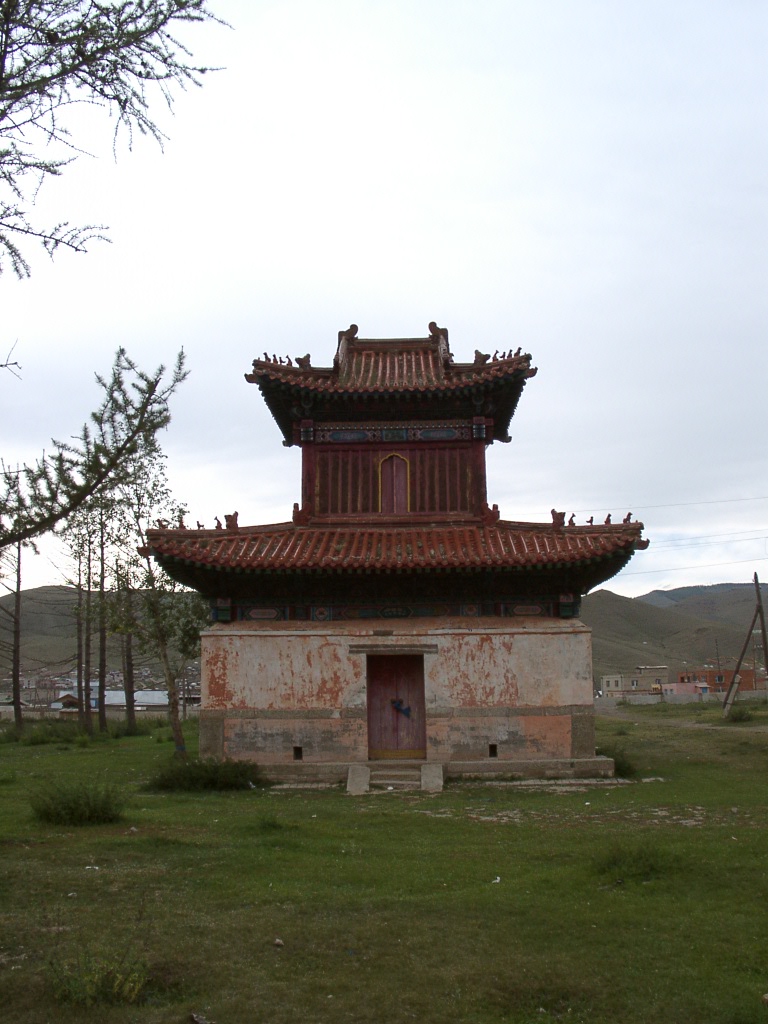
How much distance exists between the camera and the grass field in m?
5.57

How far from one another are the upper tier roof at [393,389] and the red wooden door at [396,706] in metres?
5.74

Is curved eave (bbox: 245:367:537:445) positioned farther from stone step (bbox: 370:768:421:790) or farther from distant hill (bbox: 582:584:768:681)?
distant hill (bbox: 582:584:768:681)

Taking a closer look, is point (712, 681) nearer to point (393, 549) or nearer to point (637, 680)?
point (637, 680)

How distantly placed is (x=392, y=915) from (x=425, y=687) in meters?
10.3

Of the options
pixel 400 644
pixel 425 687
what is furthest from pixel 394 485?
pixel 425 687

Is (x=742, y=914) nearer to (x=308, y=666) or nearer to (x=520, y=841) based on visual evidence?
(x=520, y=841)

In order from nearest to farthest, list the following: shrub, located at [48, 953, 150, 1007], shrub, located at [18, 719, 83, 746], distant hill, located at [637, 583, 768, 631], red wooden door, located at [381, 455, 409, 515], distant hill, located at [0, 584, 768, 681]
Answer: shrub, located at [48, 953, 150, 1007], red wooden door, located at [381, 455, 409, 515], shrub, located at [18, 719, 83, 746], distant hill, located at [0, 584, 768, 681], distant hill, located at [637, 583, 768, 631]

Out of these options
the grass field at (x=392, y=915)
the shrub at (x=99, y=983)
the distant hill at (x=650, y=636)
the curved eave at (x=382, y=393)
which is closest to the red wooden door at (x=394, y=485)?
the curved eave at (x=382, y=393)

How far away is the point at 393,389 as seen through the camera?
760 inches

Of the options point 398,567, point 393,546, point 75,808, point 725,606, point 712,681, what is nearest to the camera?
point 75,808

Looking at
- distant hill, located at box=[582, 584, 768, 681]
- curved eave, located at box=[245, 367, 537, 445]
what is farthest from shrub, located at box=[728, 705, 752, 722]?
distant hill, located at box=[582, 584, 768, 681]

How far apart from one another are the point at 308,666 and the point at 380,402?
6164mm

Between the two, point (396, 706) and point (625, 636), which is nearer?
point (396, 706)

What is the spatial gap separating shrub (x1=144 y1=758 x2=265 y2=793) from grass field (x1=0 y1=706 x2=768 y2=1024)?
2391 millimetres
